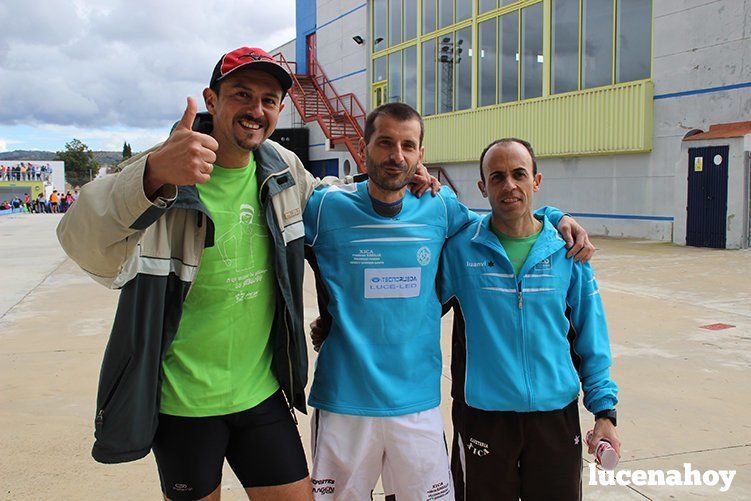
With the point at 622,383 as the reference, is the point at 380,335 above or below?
above

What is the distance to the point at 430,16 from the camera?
24.5 m

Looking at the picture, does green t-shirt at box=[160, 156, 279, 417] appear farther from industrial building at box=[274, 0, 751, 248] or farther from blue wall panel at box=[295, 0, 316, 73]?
blue wall panel at box=[295, 0, 316, 73]

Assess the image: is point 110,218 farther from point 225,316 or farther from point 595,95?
point 595,95

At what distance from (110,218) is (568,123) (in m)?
17.9

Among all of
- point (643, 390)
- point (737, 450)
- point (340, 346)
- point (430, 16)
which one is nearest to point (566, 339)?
point (340, 346)

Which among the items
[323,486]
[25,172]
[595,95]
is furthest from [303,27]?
[25,172]

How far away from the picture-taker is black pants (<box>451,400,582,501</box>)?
2.54 metres

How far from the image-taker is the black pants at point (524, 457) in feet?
8.35

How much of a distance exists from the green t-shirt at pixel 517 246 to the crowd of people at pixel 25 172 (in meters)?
81.3

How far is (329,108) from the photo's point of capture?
30.6 m

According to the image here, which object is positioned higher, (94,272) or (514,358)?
(94,272)

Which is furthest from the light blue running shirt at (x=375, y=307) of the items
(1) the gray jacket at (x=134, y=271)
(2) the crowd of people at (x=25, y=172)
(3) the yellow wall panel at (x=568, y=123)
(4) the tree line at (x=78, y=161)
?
(4) the tree line at (x=78, y=161)

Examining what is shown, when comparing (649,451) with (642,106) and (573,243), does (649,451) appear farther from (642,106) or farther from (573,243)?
(642,106)

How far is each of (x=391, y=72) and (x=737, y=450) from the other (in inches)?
973
